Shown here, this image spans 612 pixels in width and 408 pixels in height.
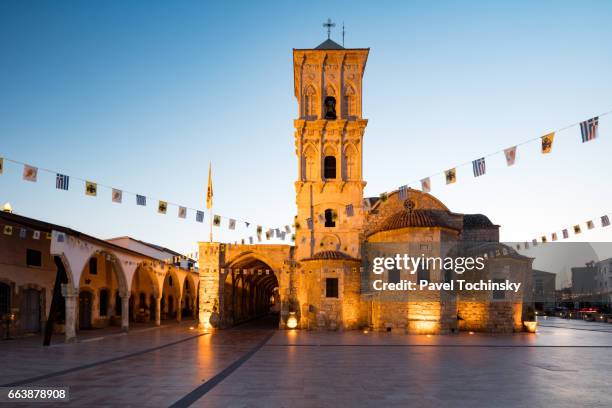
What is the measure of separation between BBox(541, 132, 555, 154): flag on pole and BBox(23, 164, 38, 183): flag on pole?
Result: 17156mm

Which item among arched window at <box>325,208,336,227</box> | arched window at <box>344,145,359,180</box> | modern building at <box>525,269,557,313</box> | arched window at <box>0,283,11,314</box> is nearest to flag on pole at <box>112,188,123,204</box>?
arched window at <box>0,283,11,314</box>

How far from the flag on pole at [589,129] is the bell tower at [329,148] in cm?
2007

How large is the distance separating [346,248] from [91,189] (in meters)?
19.5

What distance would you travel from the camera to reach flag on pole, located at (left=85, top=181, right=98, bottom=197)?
18.0 meters

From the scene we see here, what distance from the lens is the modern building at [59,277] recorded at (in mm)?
22453

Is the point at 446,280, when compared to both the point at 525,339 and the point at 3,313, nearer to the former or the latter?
the point at 525,339

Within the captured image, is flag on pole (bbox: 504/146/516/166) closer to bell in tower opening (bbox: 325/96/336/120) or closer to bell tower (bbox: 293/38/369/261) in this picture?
bell tower (bbox: 293/38/369/261)

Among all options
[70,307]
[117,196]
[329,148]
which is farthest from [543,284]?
[117,196]

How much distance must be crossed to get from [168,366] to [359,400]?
7.65m

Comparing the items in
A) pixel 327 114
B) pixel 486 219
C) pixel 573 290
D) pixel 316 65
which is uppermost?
pixel 316 65

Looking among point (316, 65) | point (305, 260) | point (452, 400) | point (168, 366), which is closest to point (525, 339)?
point (305, 260)

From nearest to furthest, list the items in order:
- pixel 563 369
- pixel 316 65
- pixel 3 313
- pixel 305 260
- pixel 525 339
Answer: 1. pixel 563 369
2. pixel 3 313
3. pixel 525 339
4. pixel 305 260
5. pixel 316 65

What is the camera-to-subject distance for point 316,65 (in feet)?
117

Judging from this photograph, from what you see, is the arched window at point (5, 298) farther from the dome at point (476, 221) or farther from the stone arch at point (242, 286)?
the dome at point (476, 221)
